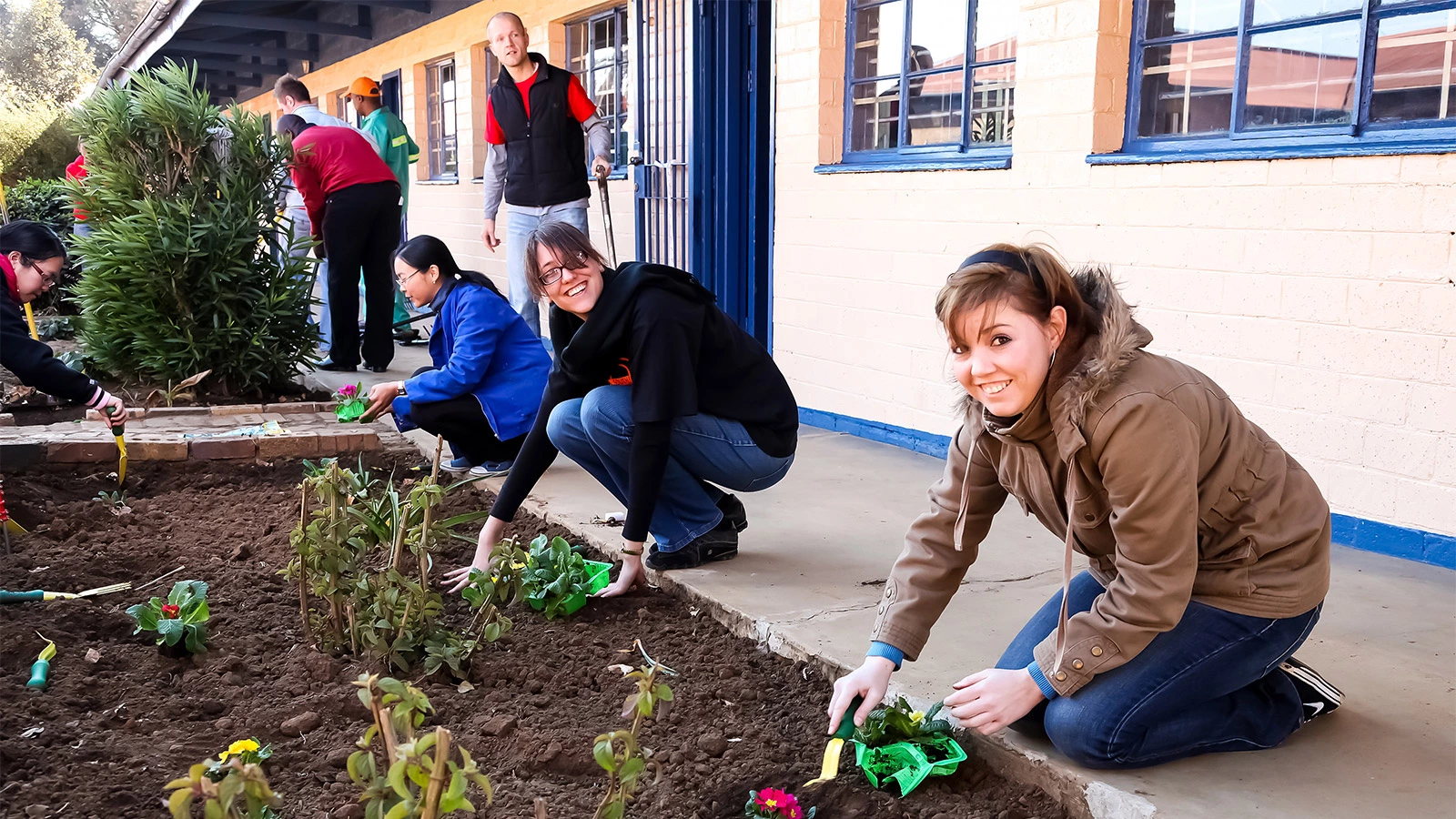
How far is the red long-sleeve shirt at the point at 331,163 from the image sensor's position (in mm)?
7137

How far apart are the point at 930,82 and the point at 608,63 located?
14.1ft

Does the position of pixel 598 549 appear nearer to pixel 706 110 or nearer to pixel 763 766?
pixel 763 766

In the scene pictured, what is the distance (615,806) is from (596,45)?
27.2 feet

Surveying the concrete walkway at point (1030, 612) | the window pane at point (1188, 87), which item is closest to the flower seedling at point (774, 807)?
the concrete walkway at point (1030, 612)

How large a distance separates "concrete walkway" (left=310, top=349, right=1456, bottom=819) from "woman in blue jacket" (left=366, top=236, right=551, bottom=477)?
1.04ft

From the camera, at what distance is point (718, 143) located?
6.98 meters

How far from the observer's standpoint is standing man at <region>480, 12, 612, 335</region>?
22.1 feet

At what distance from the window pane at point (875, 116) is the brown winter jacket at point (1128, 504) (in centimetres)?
355

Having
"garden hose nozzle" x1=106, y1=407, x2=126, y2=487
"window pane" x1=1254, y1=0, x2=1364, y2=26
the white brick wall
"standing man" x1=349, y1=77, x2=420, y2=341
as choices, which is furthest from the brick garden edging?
"window pane" x1=1254, y1=0, x2=1364, y2=26

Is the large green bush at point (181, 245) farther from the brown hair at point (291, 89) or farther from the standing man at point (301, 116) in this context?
the brown hair at point (291, 89)

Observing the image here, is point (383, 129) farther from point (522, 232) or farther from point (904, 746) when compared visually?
point (904, 746)

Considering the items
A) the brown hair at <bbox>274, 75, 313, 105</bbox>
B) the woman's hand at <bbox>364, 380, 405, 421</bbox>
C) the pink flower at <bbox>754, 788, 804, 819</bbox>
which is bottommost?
the pink flower at <bbox>754, 788, 804, 819</bbox>

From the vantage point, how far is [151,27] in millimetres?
14773

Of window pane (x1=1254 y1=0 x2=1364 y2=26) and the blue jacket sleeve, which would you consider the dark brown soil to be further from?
window pane (x1=1254 y1=0 x2=1364 y2=26)
